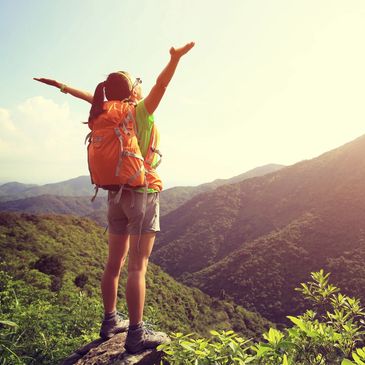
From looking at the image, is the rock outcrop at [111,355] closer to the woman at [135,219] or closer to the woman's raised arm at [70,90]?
the woman at [135,219]

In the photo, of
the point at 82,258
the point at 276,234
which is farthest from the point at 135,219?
the point at 276,234

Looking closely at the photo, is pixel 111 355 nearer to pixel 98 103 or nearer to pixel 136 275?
pixel 136 275

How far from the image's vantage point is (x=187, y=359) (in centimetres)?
172

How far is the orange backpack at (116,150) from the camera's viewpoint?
257 cm

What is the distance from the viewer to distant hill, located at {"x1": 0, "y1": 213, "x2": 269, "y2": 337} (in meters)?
17.1

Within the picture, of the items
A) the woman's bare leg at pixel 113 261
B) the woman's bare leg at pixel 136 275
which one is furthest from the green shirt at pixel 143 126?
the woman's bare leg at pixel 113 261

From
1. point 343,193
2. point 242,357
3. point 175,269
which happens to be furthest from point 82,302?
point 175,269

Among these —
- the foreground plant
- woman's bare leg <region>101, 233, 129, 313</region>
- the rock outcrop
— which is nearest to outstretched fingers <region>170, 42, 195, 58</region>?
woman's bare leg <region>101, 233, 129, 313</region>

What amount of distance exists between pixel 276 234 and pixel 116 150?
259ft

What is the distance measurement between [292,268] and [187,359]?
66.7m

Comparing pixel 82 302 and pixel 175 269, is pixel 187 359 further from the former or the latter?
pixel 175 269

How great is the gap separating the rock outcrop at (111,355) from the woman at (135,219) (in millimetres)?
66

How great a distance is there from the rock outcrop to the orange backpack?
1.39 m

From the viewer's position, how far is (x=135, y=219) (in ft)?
8.88
